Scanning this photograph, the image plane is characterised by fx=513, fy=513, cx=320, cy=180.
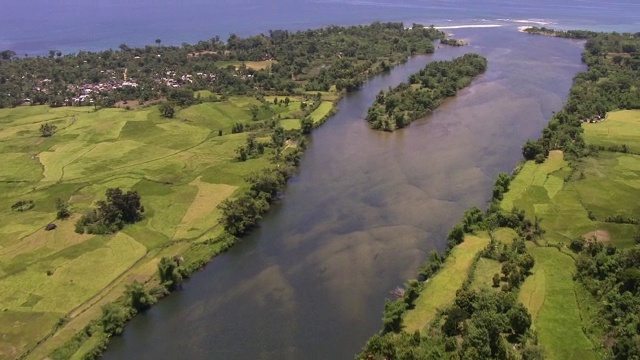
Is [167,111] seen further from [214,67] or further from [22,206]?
[22,206]

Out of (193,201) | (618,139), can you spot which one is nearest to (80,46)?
(193,201)

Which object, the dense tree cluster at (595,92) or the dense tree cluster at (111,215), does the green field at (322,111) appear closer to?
the dense tree cluster at (595,92)

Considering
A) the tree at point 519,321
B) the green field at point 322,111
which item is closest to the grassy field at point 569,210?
the tree at point 519,321

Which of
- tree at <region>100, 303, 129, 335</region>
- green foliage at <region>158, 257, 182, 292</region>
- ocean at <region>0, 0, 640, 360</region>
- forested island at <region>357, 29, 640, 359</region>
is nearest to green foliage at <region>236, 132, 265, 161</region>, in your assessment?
ocean at <region>0, 0, 640, 360</region>

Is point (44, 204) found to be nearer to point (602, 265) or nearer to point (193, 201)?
point (193, 201)

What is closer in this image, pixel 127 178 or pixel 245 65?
pixel 127 178

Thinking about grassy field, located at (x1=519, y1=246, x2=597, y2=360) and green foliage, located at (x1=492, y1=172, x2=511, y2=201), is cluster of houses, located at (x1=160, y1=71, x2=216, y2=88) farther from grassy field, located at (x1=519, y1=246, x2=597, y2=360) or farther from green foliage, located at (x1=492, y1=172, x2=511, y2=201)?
grassy field, located at (x1=519, y1=246, x2=597, y2=360)

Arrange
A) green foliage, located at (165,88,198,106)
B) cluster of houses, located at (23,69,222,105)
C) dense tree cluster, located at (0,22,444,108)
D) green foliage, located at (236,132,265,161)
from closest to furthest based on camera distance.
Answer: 1. green foliage, located at (236,132,265,161)
2. green foliage, located at (165,88,198,106)
3. cluster of houses, located at (23,69,222,105)
4. dense tree cluster, located at (0,22,444,108)
